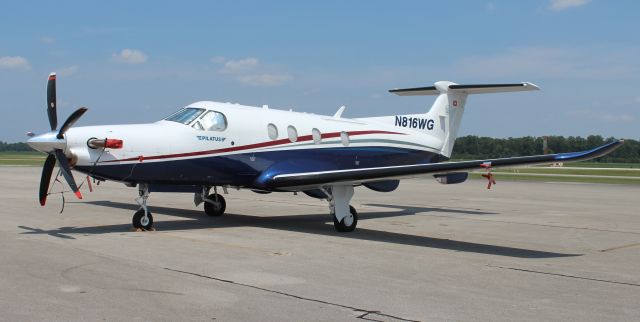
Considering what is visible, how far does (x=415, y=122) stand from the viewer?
1762 cm

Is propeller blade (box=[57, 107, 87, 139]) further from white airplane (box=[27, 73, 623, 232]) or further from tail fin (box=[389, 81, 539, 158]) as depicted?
tail fin (box=[389, 81, 539, 158])

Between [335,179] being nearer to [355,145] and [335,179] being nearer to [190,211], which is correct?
[355,145]

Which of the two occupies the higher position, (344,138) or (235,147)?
(344,138)

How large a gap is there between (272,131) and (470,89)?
632 centimetres

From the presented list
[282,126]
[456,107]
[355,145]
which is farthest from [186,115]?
[456,107]

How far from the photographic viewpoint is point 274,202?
21531mm

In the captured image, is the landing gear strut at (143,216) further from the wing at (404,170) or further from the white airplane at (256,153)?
the wing at (404,170)

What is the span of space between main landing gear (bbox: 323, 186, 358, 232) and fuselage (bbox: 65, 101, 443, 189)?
123cm

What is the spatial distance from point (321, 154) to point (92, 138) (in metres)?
5.45

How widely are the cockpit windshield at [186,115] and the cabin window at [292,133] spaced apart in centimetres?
212

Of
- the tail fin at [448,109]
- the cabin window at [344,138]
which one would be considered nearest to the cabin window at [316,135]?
the cabin window at [344,138]

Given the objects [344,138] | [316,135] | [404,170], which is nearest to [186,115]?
[316,135]

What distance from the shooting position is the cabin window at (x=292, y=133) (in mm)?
14922

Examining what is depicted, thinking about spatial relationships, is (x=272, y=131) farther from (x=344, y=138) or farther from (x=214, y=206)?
(x=214, y=206)
